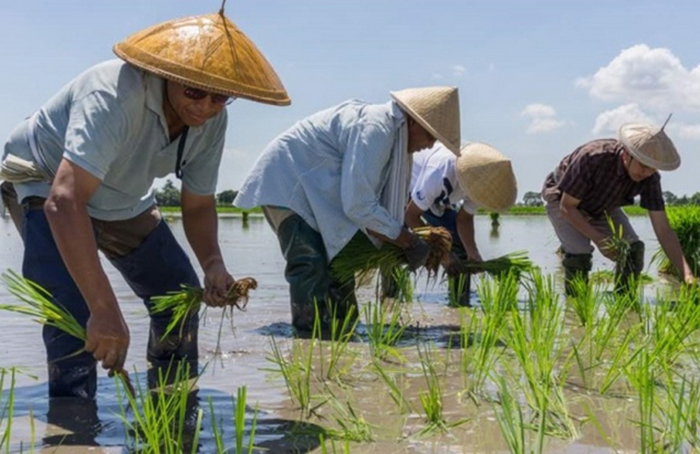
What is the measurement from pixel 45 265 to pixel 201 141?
59 cm

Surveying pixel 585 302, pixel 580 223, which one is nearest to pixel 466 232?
pixel 580 223

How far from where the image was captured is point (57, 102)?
8.79ft

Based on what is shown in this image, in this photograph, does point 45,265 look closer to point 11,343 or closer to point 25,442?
point 25,442

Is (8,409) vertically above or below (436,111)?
below

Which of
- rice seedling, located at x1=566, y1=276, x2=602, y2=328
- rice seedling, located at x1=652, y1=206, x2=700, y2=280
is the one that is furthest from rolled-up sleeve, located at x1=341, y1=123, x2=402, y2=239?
rice seedling, located at x1=652, y1=206, x2=700, y2=280

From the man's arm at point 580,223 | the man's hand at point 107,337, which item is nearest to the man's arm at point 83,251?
the man's hand at point 107,337

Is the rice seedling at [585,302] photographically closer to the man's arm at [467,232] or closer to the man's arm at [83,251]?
the man's arm at [467,232]

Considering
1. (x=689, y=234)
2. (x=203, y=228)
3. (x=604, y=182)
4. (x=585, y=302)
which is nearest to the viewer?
(x=203, y=228)

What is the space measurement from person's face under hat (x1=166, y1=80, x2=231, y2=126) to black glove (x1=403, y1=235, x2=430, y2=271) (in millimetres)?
1672

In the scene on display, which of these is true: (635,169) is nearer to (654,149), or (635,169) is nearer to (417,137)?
(654,149)

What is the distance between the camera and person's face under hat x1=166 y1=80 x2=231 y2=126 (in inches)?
102

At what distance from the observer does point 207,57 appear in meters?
2.52

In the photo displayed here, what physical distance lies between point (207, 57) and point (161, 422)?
3.17 feet

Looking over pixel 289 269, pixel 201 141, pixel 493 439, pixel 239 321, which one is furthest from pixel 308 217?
pixel 493 439
